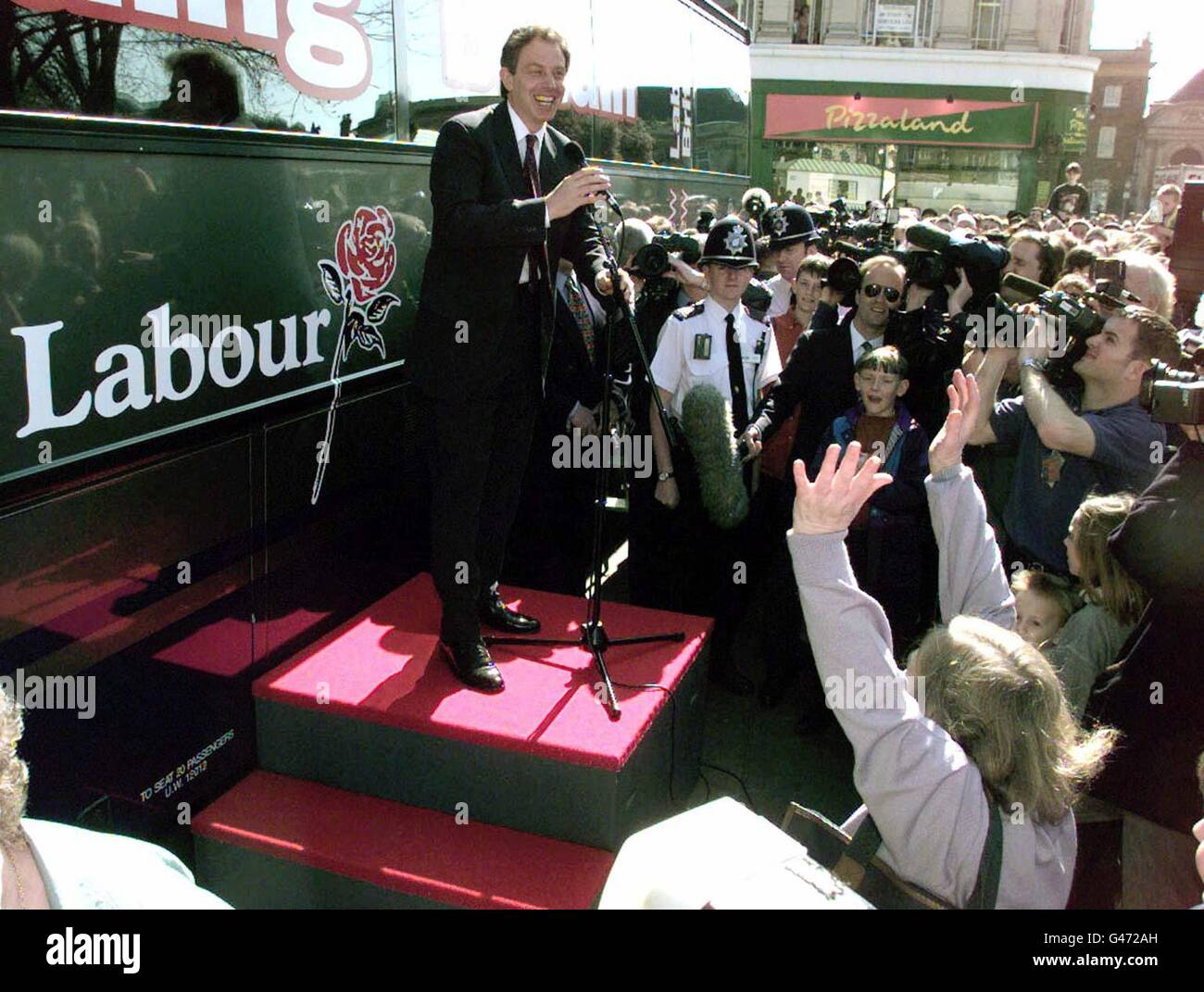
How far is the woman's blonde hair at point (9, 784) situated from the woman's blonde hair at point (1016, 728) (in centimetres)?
159

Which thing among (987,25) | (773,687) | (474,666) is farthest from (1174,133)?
(474,666)

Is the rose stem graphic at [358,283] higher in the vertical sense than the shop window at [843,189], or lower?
lower

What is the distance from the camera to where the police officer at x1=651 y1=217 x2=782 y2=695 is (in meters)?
4.45

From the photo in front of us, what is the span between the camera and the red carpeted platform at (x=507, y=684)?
298cm

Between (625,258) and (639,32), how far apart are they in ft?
7.40

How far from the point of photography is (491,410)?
3205mm

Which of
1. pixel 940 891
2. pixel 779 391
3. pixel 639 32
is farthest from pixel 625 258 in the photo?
pixel 940 891

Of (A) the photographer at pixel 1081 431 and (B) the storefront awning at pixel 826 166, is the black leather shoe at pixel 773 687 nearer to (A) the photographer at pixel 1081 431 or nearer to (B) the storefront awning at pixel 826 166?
(A) the photographer at pixel 1081 431

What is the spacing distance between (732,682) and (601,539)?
156cm

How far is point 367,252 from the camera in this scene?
3.53 metres

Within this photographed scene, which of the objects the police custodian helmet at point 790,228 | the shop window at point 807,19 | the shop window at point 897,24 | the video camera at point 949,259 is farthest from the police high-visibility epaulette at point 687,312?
the shop window at point 897,24

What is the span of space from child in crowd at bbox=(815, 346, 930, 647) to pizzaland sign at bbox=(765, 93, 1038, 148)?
81.3 ft
